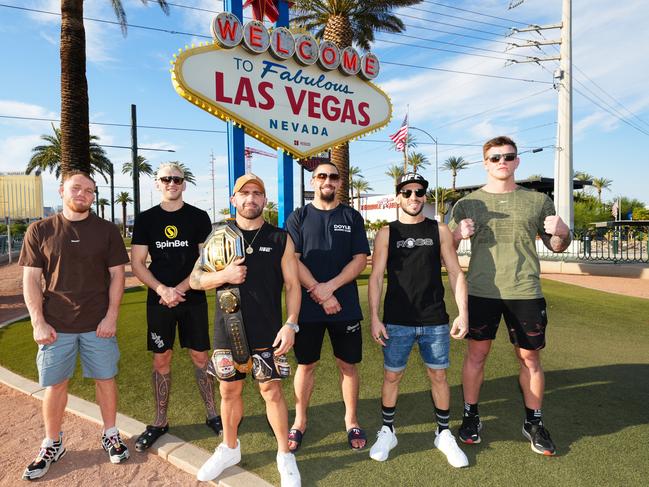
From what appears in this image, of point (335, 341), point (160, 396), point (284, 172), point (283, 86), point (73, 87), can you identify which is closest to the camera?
point (335, 341)

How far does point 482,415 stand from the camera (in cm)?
407

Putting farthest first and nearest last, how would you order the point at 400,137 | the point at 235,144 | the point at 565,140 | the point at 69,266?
the point at 400,137, the point at 565,140, the point at 235,144, the point at 69,266

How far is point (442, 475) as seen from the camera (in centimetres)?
304

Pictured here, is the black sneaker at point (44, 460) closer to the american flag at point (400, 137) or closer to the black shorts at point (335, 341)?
the black shorts at point (335, 341)

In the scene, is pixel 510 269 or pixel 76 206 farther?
pixel 510 269

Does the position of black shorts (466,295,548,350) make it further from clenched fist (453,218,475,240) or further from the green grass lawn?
the green grass lawn

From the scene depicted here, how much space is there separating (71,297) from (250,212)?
1629mm

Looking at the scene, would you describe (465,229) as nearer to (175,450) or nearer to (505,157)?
(505,157)

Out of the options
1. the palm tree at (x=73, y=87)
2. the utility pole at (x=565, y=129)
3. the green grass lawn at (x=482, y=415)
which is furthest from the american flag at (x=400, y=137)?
the green grass lawn at (x=482, y=415)

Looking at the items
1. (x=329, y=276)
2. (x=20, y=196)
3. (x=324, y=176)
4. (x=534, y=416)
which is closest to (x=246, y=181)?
(x=324, y=176)

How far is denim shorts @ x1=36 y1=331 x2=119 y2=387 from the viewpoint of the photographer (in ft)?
10.6

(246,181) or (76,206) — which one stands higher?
(246,181)

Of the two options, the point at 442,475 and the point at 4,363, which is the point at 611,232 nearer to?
the point at 442,475

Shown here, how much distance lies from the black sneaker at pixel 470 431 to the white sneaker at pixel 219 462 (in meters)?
1.92
